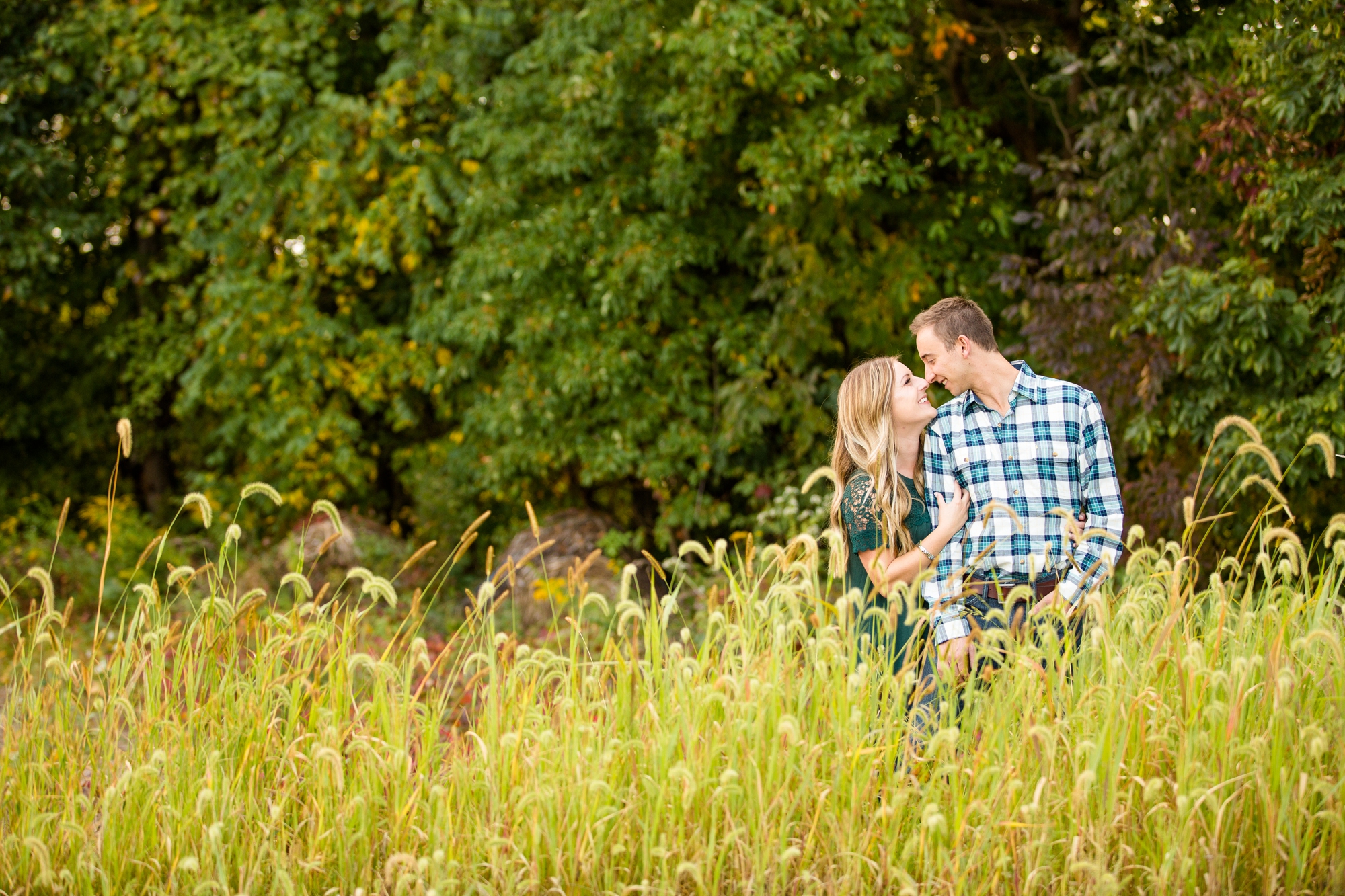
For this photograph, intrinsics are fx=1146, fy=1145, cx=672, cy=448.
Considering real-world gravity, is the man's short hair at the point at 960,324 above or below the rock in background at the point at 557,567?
above

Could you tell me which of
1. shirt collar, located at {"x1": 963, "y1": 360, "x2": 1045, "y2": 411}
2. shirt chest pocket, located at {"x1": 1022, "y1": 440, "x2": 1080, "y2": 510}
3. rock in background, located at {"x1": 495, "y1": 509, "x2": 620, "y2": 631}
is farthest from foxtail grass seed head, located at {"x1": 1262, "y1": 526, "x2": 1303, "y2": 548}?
rock in background, located at {"x1": 495, "y1": 509, "x2": 620, "y2": 631}

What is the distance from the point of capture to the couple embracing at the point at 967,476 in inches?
120

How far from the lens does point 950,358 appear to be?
10.6 ft

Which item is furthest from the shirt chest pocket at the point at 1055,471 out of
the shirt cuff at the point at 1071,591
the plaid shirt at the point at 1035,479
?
the shirt cuff at the point at 1071,591

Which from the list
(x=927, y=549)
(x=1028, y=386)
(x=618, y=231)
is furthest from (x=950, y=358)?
(x=618, y=231)

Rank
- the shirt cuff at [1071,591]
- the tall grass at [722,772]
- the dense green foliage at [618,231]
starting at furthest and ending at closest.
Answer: the dense green foliage at [618,231] < the shirt cuff at [1071,591] < the tall grass at [722,772]

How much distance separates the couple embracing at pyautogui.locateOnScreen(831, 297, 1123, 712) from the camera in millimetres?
3057

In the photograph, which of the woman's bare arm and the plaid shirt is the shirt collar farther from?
the woman's bare arm

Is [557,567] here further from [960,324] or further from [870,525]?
[960,324]

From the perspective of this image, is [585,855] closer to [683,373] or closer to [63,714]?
[63,714]

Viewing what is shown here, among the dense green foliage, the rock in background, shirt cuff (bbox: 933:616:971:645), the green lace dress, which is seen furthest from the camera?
the rock in background

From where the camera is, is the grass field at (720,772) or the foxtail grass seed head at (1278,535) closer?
the grass field at (720,772)

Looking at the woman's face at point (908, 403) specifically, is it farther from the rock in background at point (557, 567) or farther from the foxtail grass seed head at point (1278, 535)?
the rock in background at point (557, 567)

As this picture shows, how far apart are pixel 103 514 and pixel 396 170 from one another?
191 inches
